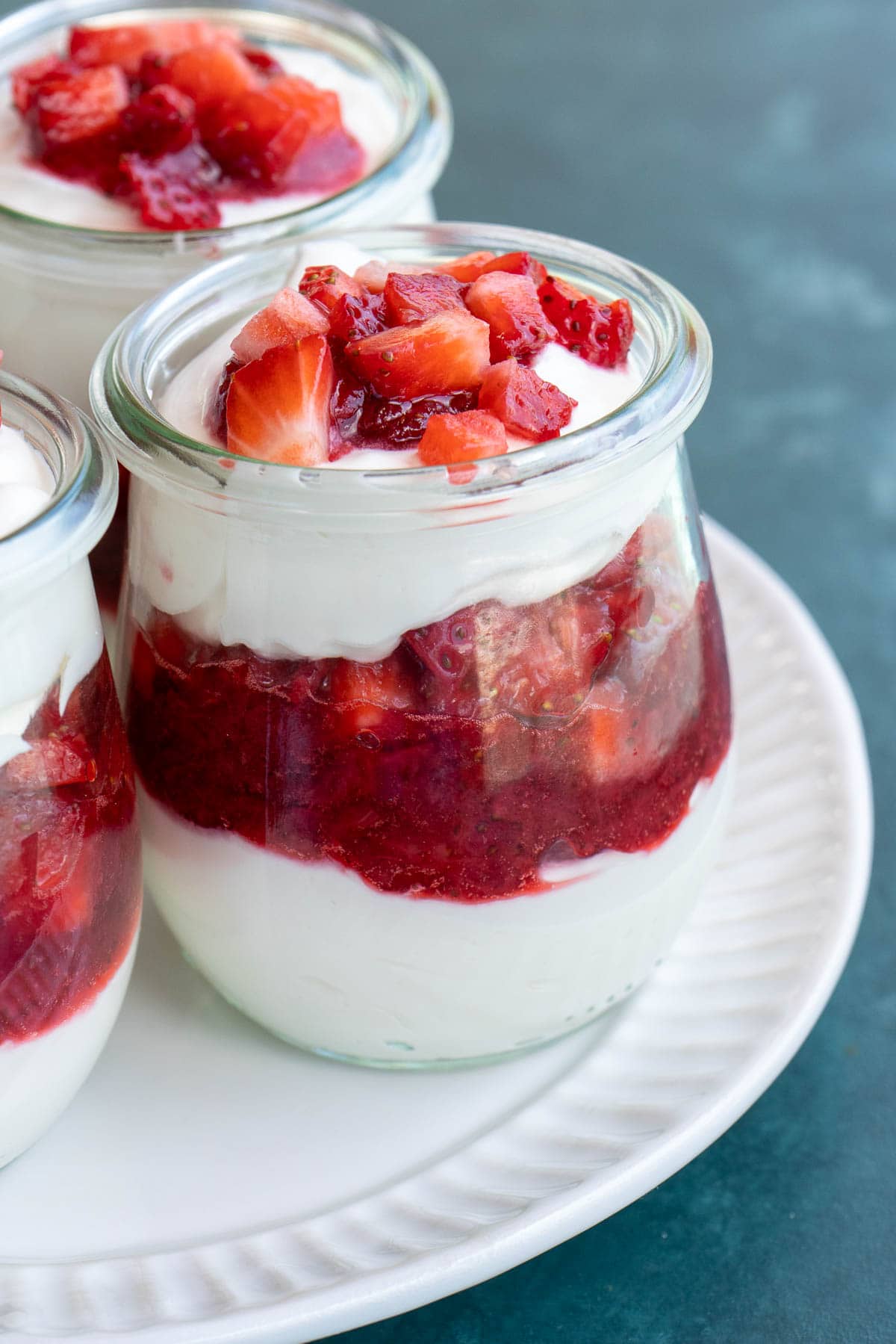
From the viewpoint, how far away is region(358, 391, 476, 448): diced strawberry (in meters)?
1.09

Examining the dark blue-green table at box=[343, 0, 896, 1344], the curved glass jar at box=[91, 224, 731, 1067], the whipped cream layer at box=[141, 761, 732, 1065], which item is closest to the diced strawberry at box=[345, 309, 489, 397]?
the curved glass jar at box=[91, 224, 731, 1067]

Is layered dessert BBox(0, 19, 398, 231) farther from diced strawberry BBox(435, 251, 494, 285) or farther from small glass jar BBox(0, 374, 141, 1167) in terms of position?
small glass jar BBox(0, 374, 141, 1167)

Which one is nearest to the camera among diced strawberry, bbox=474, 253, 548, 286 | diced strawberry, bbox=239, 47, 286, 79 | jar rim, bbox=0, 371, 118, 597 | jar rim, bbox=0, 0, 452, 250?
jar rim, bbox=0, 371, 118, 597

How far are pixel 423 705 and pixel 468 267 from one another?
0.37 meters

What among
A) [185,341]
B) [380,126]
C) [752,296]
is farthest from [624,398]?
[752,296]

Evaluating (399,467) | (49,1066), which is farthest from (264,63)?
(49,1066)

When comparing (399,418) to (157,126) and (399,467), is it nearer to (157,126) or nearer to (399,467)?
(399,467)

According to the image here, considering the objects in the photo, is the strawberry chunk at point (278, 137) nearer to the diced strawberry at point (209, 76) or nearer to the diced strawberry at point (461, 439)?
the diced strawberry at point (209, 76)

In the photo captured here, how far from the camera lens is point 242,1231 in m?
1.20

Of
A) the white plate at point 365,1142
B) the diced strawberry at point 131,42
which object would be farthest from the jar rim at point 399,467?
the white plate at point 365,1142

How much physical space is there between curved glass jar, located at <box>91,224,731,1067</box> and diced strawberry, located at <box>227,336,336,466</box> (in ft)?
0.15

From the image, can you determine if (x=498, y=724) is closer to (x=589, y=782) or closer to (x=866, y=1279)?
(x=589, y=782)

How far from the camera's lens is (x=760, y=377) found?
259 centimetres

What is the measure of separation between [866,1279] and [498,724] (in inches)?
22.8
